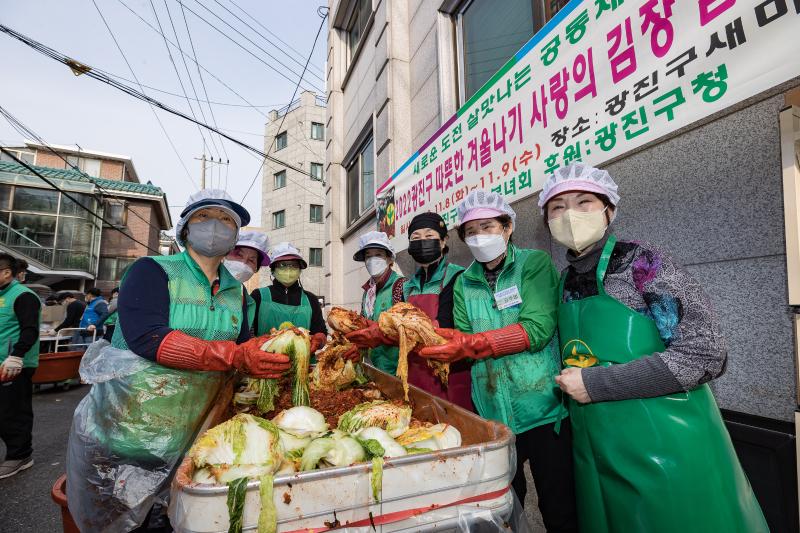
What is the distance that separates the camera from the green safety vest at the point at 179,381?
65.1 inches

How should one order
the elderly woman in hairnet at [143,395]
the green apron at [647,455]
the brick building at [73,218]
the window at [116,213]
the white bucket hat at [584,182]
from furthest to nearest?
the window at [116,213], the brick building at [73,218], the white bucket hat at [584,182], the elderly woman in hairnet at [143,395], the green apron at [647,455]

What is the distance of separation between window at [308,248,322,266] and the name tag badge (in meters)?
25.7

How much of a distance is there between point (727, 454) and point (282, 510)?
1.57 metres

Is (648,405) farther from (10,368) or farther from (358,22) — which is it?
(358,22)

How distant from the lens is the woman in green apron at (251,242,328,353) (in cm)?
371

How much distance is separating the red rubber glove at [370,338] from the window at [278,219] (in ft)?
91.1

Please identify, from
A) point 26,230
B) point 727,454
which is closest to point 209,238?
point 727,454

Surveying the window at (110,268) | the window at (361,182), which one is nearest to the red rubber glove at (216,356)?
the window at (361,182)

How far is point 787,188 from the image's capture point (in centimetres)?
163

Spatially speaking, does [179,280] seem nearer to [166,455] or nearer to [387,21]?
[166,455]

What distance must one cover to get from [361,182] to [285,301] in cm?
655

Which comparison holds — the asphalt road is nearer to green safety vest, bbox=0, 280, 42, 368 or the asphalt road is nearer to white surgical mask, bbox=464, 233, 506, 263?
green safety vest, bbox=0, 280, 42, 368

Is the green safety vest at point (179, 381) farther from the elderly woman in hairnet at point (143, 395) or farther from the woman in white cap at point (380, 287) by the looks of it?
the woman in white cap at point (380, 287)

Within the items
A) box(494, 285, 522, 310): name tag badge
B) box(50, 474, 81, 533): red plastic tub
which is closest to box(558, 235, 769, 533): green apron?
box(494, 285, 522, 310): name tag badge
